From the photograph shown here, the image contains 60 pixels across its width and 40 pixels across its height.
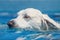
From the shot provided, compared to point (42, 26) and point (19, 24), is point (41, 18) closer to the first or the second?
point (42, 26)

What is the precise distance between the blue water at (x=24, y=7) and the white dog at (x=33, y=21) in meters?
0.04

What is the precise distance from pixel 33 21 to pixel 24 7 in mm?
146

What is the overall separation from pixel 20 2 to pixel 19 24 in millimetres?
216

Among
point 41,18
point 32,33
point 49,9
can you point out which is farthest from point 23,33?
point 49,9

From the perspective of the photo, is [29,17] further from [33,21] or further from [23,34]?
[23,34]

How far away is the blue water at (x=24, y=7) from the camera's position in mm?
1167

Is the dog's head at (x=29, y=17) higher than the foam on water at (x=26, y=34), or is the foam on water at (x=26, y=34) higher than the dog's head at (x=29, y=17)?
the dog's head at (x=29, y=17)

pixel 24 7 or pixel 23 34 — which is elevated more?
pixel 24 7

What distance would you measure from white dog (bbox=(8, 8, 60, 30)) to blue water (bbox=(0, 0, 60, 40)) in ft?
0.12

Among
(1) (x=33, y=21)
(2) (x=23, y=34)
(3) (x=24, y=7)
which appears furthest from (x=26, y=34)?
(3) (x=24, y=7)

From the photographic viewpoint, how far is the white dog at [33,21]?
1157 millimetres

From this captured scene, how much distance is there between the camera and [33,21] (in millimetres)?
1210

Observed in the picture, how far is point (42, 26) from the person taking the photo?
1.19 m

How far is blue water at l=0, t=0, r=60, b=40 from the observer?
1167 mm
